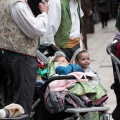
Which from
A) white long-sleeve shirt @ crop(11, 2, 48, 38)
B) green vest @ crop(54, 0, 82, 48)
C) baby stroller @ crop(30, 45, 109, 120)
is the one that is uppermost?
white long-sleeve shirt @ crop(11, 2, 48, 38)

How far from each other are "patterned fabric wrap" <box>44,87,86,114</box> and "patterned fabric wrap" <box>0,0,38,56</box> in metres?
0.54

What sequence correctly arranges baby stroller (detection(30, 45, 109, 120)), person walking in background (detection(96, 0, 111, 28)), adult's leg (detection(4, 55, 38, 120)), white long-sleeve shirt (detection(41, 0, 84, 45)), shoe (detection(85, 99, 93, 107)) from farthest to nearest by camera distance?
person walking in background (detection(96, 0, 111, 28))
white long-sleeve shirt (detection(41, 0, 84, 45))
adult's leg (detection(4, 55, 38, 120))
shoe (detection(85, 99, 93, 107))
baby stroller (detection(30, 45, 109, 120))

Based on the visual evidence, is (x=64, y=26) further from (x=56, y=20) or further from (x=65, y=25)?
(x=56, y=20)

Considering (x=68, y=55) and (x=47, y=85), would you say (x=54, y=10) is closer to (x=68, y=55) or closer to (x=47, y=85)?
(x=68, y=55)

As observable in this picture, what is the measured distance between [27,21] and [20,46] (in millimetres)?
307

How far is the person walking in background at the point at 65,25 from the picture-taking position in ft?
28.0

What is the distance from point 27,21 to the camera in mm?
6809

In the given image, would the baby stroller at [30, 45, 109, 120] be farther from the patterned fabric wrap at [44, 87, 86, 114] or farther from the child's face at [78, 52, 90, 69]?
the child's face at [78, 52, 90, 69]

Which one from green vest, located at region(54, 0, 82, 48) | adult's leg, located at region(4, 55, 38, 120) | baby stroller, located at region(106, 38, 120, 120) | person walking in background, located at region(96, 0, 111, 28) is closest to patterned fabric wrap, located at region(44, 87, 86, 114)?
adult's leg, located at region(4, 55, 38, 120)

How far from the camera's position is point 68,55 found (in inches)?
338

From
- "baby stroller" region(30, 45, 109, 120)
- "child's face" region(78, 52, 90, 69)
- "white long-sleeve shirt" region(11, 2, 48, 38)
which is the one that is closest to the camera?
"baby stroller" region(30, 45, 109, 120)

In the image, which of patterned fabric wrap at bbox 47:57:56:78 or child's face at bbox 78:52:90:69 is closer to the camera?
patterned fabric wrap at bbox 47:57:56:78

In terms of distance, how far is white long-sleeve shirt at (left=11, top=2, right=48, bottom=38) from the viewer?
268 inches

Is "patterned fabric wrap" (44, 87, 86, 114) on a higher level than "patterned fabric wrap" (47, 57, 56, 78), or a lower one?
lower
